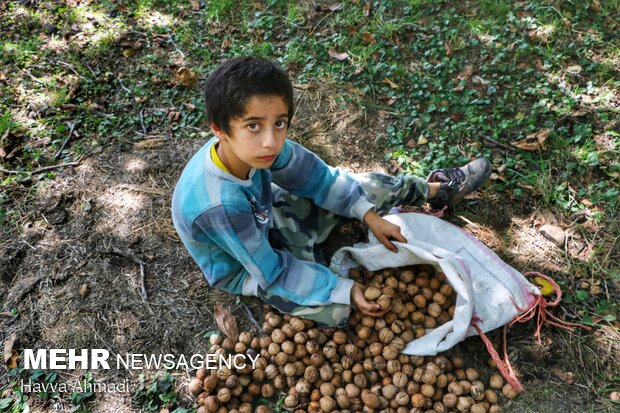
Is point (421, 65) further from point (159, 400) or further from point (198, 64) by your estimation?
point (159, 400)

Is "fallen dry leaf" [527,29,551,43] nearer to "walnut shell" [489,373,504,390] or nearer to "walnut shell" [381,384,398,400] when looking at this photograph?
"walnut shell" [489,373,504,390]

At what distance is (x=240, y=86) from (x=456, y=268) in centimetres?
157

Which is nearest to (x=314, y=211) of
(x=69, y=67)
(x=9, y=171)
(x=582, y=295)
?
(x=582, y=295)

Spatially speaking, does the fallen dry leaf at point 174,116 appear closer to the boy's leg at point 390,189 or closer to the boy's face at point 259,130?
the boy's leg at point 390,189

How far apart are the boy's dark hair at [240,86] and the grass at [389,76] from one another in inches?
66.8

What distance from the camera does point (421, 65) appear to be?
4164 millimetres

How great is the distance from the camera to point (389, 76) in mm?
4121

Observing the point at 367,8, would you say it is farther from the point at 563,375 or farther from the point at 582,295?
the point at 563,375

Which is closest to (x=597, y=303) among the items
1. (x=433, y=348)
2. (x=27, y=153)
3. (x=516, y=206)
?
(x=516, y=206)

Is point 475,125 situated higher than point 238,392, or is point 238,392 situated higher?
point 475,125

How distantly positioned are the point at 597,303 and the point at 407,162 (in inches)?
62.0

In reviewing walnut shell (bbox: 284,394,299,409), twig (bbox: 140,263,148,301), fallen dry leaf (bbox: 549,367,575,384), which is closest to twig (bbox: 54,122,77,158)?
twig (bbox: 140,263,148,301)

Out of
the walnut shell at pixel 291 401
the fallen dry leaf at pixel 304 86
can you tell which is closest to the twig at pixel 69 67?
the fallen dry leaf at pixel 304 86

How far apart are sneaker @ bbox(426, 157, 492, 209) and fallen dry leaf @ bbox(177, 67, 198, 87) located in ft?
7.95
